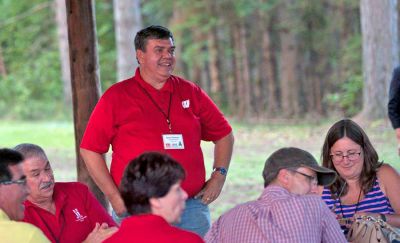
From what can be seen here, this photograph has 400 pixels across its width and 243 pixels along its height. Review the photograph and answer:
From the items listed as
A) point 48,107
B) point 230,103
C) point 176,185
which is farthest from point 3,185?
point 48,107

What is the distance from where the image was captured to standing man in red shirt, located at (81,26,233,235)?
12.8ft

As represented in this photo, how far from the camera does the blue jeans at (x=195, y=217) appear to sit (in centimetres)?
398

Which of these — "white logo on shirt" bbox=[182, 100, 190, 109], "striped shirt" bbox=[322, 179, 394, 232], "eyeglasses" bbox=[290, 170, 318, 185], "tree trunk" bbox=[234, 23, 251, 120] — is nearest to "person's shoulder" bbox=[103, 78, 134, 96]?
"white logo on shirt" bbox=[182, 100, 190, 109]

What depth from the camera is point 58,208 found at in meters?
3.53

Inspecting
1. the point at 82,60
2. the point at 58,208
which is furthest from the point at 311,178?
the point at 82,60

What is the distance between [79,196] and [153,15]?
21.8m

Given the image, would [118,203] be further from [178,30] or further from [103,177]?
[178,30]

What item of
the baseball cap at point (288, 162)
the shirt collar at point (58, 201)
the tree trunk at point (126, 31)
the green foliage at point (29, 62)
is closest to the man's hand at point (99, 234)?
the shirt collar at point (58, 201)

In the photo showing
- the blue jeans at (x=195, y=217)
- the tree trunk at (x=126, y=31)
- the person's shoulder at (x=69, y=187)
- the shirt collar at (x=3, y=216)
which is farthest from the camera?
the tree trunk at (x=126, y=31)

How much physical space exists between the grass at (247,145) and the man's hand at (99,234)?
4.23m

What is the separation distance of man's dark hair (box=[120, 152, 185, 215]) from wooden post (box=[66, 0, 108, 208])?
8.99 feet

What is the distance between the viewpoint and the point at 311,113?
17.4 meters

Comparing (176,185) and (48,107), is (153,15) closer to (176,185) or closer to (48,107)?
(48,107)

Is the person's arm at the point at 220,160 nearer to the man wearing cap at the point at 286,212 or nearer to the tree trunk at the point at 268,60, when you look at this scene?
the man wearing cap at the point at 286,212
